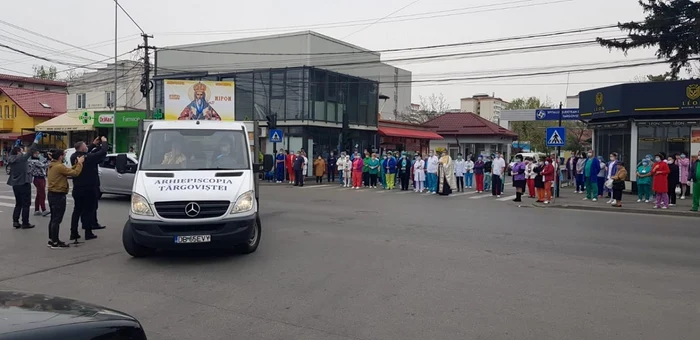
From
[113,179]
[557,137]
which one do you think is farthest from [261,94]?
[557,137]

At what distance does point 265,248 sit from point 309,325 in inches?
164

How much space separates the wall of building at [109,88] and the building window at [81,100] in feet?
0.36

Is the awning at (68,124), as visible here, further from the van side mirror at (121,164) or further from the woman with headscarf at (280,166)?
the van side mirror at (121,164)

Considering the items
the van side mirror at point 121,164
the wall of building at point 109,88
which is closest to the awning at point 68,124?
the wall of building at point 109,88

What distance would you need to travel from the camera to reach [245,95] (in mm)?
34875

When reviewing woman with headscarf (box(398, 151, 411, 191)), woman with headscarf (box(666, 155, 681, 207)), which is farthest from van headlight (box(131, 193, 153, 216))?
woman with headscarf (box(398, 151, 411, 191))

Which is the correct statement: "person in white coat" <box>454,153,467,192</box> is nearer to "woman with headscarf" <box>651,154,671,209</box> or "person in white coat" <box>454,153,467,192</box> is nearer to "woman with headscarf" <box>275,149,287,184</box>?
"woman with headscarf" <box>651,154,671,209</box>

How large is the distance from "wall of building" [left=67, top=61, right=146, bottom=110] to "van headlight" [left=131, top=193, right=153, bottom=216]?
4068 centimetres

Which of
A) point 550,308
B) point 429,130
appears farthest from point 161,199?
point 429,130

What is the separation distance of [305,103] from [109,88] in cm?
2261

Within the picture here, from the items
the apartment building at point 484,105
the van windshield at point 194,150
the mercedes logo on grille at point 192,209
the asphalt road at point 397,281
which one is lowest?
the asphalt road at point 397,281

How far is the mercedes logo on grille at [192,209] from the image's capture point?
791 centimetres

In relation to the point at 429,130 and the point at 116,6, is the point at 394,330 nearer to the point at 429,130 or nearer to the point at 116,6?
the point at 116,6

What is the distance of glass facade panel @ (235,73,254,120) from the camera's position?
34469mm
